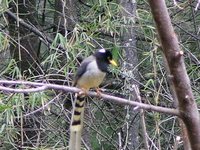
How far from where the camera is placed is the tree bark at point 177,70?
1.94 feet

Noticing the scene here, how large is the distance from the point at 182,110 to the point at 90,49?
304 cm

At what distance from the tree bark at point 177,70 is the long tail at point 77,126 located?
1.09 m

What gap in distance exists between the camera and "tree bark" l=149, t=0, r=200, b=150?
59cm

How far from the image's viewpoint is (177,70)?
0.61 meters

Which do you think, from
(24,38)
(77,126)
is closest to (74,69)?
(24,38)

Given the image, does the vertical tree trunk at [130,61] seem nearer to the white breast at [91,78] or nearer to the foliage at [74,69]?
the foliage at [74,69]

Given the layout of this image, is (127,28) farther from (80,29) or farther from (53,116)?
(53,116)

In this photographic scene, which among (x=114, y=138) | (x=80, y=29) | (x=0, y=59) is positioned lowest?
(x=114, y=138)

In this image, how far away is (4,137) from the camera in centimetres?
382

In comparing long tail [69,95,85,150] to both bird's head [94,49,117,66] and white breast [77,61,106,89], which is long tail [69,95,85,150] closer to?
white breast [77,61,106,89]

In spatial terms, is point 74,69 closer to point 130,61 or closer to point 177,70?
point 130,61

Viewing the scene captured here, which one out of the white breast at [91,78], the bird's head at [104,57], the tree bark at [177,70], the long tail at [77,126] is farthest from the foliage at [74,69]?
the tree bark at [177,70]

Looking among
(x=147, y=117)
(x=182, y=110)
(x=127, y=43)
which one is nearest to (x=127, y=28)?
(x=127, y=43)

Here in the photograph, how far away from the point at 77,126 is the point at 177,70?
52.1 inches
